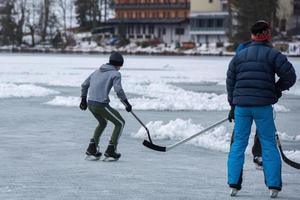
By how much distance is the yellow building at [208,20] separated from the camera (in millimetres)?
84531

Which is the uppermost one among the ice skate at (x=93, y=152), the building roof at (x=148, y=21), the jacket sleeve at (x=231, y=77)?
the jacket sleeve at (x=231, y=77)

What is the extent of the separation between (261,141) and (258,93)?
0.48 metres

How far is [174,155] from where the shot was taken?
30.3 ft

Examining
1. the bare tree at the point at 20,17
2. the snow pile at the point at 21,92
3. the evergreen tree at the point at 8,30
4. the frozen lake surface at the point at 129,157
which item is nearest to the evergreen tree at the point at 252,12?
the bare tree at the point at 20,17

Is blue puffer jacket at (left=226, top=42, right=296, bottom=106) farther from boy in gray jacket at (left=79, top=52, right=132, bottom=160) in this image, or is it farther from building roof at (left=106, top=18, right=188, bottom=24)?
building roof at (left=106, top=18, right=188, bottom=24)

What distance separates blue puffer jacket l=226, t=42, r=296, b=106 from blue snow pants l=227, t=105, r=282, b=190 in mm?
98

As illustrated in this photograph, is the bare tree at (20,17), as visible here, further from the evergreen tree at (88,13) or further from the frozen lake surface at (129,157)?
the frozen lake surface at (129,157)

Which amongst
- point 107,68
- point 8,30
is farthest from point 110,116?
point 8,30

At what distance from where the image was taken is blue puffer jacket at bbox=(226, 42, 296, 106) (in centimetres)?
619

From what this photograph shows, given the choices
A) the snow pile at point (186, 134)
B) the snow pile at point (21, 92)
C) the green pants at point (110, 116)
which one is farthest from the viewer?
the snow pile at point (21, 92)

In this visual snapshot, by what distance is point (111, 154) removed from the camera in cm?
860

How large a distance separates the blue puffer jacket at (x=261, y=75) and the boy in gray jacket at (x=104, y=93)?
2.13 metres

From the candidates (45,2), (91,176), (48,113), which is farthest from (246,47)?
(45,2)

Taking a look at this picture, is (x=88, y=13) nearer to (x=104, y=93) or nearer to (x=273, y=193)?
(x=104, y=93)
